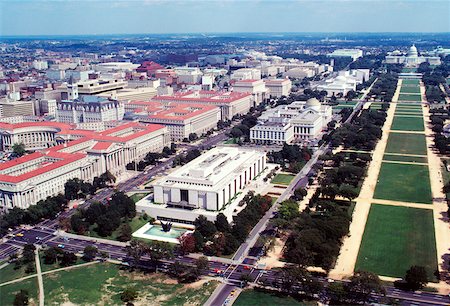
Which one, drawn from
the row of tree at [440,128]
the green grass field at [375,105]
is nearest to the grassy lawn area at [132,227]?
the row of tree at [440,128]

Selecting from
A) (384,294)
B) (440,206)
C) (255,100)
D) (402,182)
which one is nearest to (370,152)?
(402,182)

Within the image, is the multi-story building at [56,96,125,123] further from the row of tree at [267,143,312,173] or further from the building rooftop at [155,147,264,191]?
the row of tree at [267,143,312,173]

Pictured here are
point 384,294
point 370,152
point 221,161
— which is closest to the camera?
point 384,294

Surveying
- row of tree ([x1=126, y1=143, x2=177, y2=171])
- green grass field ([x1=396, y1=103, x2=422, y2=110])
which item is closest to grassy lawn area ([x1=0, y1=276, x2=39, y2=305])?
row of tree ([x1=126, y1=143, x2=177, y2=171])

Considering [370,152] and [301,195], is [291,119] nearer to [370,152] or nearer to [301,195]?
[370,152]

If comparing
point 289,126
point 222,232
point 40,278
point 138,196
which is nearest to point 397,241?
point 222,232

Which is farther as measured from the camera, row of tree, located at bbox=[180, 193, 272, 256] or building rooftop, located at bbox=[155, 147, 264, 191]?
building rooftop, located at bbox=[155, 147, 264, 191]

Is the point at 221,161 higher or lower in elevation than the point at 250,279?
higher

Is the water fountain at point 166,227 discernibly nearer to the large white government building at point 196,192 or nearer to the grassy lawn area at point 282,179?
the large white government building at point 196,192
